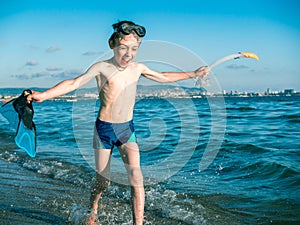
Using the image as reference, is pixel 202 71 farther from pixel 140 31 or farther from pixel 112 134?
pixel 112 134

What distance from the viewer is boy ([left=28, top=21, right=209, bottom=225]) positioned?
198 inches

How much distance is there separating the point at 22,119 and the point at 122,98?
134 centimetres

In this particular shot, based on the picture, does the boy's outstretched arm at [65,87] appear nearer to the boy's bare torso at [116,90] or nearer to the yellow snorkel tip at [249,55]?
the boy's bare torso at [116,90]

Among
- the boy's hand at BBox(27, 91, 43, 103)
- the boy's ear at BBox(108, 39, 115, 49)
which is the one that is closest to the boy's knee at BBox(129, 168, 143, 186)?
the boy's hand at BBox(27, 91, 43, 103)

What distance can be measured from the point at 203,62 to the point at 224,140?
26.6 ft

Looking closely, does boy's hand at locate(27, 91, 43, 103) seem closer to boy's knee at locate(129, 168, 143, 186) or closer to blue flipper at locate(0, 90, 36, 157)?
blue flipper at locate(0, 90, 36, 157)

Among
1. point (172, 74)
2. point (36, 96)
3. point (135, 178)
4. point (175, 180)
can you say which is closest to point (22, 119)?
point (36, 96)

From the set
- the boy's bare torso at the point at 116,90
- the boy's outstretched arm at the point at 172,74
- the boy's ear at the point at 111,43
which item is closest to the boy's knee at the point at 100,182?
the boy's bare torso at the point at 116,90

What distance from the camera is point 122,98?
5.27m

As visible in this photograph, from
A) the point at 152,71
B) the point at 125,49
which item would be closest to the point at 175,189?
the point at 152,71

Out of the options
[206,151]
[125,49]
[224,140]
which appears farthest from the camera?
[224,140]

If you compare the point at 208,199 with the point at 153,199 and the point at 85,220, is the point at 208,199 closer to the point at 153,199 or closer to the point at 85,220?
the point at 153,199

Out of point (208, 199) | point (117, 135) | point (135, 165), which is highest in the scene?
point (117, 135)

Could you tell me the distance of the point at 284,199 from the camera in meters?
7.12
